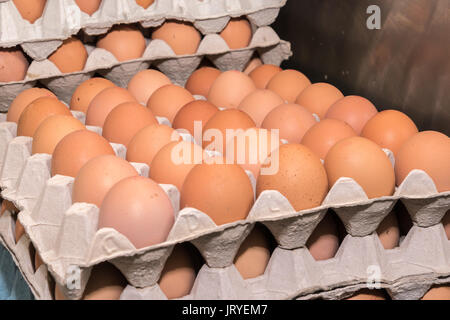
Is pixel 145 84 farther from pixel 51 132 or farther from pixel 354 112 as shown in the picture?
pixel 354 112

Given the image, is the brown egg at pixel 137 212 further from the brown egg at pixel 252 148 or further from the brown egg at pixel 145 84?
the brown egg at pixel 145 84

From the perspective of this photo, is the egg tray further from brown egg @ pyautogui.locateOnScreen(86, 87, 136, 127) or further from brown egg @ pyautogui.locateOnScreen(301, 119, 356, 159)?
brown egg @ pyautogui.locateOnScreen(301, 119, 356, 159)

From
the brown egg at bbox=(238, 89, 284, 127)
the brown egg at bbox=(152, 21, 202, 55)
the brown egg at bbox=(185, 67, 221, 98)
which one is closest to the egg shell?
the brown egg at bbox=(238, 89, 284, 127)

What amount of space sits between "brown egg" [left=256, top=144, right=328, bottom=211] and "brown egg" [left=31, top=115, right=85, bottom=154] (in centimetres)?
56

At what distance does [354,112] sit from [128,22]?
0.80 meters

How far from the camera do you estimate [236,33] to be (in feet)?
7.71

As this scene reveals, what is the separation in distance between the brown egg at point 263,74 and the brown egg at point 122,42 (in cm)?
42

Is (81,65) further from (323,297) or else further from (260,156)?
(323,297)

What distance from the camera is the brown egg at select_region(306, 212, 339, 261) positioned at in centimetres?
155

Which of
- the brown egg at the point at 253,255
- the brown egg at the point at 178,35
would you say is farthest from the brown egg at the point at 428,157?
the brown egg at the point at 178,35

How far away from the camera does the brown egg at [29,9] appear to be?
2.05m

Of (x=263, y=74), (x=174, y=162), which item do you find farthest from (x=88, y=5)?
(x=174, y=162)

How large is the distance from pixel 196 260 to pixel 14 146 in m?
0.60
